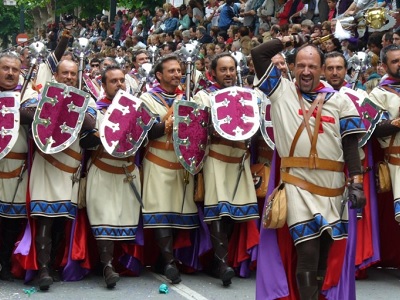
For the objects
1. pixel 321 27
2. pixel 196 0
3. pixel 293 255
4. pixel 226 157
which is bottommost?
pixel 293 255

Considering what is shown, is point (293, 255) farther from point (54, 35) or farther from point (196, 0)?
point (54, 35)

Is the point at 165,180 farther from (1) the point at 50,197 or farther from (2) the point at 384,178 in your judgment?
(2) the point at 384,178

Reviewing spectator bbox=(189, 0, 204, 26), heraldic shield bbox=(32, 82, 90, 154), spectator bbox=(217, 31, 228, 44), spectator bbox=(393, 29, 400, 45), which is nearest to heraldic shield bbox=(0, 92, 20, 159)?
heraldic shield bbox=(32, 82, 90, 154)

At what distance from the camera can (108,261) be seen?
784 centimetres

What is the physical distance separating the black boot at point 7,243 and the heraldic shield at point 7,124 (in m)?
0.73

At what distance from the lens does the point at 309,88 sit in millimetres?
6230

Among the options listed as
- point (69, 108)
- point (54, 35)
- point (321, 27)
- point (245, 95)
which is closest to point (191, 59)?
point (245, 95)

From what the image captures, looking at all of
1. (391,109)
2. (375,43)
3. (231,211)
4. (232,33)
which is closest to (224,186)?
(231,211)

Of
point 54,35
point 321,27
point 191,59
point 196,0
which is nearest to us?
point 191,59

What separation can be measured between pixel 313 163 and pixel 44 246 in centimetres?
262

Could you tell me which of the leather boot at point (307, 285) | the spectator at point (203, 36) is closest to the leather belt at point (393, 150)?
the leather boot at point (307, 285)

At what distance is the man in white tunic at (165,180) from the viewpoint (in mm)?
8023

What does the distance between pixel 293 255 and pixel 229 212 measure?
1568 mm

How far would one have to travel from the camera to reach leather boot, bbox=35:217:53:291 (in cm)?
761
